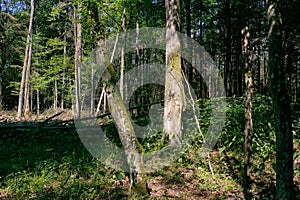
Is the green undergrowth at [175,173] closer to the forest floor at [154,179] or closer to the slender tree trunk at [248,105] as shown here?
the forest floor at [154,179]

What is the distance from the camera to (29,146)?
31.5 ft

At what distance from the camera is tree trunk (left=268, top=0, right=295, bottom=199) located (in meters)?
3.08

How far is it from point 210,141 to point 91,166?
3.20m

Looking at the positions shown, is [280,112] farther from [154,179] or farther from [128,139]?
[154,179]

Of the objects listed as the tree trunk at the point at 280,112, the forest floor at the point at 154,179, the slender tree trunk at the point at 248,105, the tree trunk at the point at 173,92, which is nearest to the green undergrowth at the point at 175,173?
the forest floor at the point at 154,179

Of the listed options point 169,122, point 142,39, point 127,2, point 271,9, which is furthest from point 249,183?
point 142,39

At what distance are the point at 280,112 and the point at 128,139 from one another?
2.49 m

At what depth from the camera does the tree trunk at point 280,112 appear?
3076 mm

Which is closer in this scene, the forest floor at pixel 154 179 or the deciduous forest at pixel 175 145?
the deciduous forest at pixel 175 145

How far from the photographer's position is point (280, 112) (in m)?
3.10

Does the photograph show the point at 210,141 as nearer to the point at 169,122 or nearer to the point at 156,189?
the point at 169,122

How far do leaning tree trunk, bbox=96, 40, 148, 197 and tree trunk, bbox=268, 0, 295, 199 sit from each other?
2292 mm

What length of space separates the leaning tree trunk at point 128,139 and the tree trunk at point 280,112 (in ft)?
7.52

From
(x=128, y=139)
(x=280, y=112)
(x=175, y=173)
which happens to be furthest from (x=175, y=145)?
(x=280, y=112)
